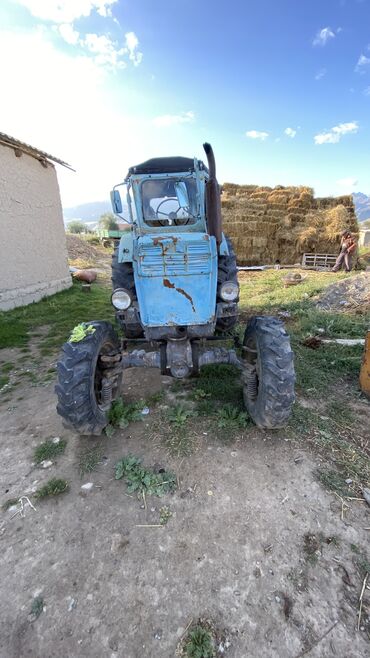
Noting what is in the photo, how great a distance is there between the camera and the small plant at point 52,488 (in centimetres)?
237

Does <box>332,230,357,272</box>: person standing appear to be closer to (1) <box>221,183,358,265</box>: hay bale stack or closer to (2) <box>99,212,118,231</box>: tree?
(1) <box>221,183,358,265</box>: hay bale stack

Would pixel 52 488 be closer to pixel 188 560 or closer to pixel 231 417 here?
pixel 188 560

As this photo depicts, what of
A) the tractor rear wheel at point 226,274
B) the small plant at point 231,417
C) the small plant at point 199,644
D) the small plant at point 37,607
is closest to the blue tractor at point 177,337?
the small plant at point 231,417

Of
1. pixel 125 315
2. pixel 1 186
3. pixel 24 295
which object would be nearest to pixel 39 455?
pixel 125 315

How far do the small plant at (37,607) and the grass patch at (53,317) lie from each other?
3.98 metres

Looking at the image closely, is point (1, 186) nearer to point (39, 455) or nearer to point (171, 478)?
point (39, 455)

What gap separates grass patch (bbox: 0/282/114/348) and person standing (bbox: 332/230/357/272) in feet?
29.8

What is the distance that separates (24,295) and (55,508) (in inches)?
285

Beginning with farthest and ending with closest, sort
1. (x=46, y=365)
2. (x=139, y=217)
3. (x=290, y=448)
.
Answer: (x=46, y=365) < (x=139, y=217) < (x=290, y=448)

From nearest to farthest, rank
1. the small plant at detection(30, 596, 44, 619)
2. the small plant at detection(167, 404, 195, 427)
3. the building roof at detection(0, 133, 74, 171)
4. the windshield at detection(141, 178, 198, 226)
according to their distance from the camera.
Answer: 1. the small plant at detection(30, 596, 44, 619)
2. the small plant at detection(167, 404, 195, 427)
3. the windshield at detection(141, 178, 198, 226)
4. the building roof at detection(0, 133, 74, 171)

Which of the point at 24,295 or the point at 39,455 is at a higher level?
the point at 24,295

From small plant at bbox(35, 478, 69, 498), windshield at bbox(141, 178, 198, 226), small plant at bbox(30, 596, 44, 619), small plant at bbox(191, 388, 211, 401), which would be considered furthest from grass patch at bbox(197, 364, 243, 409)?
small plant at bbox(30, 596, 44, 619)

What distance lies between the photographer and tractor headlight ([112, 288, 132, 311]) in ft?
9.84

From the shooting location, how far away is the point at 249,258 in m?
14.6
